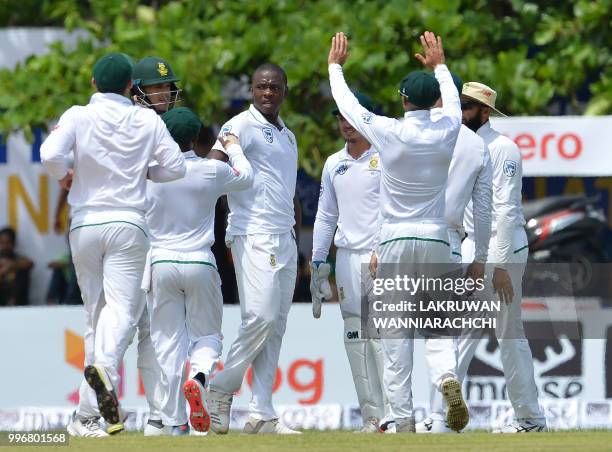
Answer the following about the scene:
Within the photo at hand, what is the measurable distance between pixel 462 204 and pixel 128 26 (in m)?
5.90

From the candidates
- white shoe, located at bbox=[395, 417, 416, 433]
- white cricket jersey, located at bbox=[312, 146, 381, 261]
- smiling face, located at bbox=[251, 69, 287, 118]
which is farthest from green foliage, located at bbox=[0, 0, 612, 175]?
white shoe, located at bbox=[395, 417, 416, 433]

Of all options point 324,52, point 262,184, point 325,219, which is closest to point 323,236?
point 325,219

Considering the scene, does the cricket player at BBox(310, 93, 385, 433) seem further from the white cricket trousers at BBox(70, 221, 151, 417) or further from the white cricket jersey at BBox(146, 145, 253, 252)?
the white cricket trousers at BBox(70, 221, 151, 417)

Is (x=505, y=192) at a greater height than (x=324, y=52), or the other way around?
(x=324, y=52)

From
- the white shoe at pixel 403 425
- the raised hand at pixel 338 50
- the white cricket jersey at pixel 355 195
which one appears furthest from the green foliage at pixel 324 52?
the white shoe at pixel 403 425

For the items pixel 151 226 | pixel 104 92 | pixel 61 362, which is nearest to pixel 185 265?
pixel 151 226

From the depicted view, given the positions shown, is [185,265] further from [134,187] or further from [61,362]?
[61,362]

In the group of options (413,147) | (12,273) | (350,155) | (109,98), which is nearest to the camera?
(109,98)

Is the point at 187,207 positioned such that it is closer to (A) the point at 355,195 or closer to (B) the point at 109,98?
(B) the point at 109,98

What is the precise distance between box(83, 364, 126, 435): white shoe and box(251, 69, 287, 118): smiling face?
90.4 inches

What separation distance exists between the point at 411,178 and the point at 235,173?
1.06m

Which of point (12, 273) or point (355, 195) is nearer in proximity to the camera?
point (355, 195)

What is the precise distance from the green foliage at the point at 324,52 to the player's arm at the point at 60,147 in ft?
19.1

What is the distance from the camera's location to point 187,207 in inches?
430
